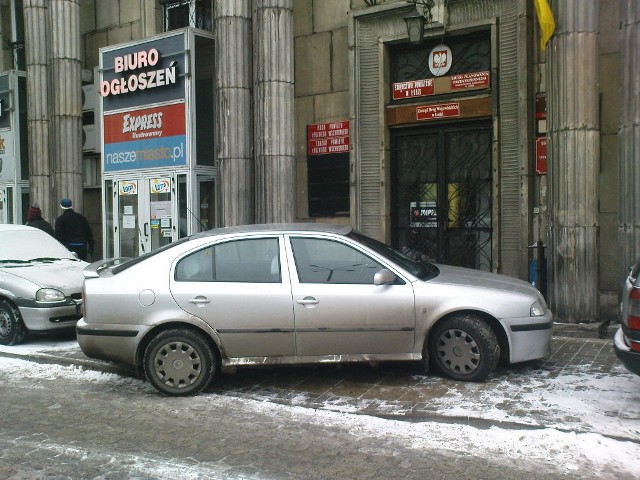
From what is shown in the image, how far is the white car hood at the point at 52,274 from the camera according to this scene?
9180mm

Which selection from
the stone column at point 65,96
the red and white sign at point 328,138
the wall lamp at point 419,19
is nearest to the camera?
the wall lamp at point 419,19

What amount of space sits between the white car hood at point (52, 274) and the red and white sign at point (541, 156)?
6.92 m

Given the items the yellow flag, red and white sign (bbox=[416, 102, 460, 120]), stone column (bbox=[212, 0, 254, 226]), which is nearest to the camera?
the yellow flag

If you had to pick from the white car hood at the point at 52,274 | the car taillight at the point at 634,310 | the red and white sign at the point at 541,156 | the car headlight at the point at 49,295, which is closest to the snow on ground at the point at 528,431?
the car taillight at the point at 634,310

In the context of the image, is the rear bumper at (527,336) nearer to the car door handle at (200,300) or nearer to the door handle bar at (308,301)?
the door handle bar at (308,301)

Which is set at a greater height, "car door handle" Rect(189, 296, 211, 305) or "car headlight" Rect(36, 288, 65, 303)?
"car door handle" Rect(189, 296, 211, 305)

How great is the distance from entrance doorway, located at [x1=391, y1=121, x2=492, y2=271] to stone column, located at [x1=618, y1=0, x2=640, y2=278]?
2.61 metres

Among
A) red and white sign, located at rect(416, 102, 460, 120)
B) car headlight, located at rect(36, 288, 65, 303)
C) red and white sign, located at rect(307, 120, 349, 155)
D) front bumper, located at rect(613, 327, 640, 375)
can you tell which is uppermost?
red and white sign, located at rect(416, 102, 460, 120)

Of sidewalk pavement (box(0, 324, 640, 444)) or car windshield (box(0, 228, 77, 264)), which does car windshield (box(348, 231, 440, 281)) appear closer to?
sidewalk pavement (box(0, 324, 640, 444))

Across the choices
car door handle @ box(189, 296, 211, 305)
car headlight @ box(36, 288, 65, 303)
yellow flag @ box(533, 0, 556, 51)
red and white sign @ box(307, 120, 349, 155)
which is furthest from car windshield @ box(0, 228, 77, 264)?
yellow flag @ box(533, 0, 556, 51)

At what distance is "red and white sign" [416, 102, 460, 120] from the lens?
38.0 feet

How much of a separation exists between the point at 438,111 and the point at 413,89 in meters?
0.67

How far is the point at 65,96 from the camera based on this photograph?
15398 millimetres

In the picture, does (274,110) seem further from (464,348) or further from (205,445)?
(205,445)
